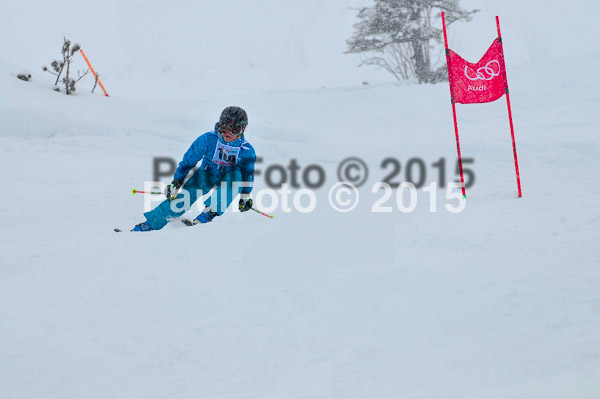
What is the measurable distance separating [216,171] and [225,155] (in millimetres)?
258

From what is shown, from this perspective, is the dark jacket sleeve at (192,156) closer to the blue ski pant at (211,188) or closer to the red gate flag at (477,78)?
the blue ski pant at (211,188)

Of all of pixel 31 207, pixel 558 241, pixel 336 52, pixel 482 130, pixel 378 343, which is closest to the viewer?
pixel 378 343

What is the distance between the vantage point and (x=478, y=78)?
233 inches

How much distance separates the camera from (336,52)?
23.7 m

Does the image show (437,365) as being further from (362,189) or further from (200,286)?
(362,189)

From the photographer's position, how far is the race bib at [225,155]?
5426 mm

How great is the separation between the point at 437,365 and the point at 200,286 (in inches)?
63.4

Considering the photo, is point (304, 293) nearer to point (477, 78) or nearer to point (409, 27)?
point (477, 78)

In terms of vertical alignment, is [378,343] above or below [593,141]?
below

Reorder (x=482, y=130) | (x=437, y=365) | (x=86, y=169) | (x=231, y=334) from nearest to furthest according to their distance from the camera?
(x=437, y=365)
(x=231, y=334)
(x=86, y=169)
(x=482, y=130)

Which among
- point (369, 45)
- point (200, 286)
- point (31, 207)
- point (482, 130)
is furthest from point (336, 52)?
point (200, 286)

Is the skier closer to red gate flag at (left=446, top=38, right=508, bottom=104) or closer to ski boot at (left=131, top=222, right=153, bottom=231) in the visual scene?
ski boot at (left=131, top=222, right=153, bottom=231)

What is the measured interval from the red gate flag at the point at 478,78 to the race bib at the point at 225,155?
2.71 m

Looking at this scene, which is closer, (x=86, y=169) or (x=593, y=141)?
(x=86, y=169)
